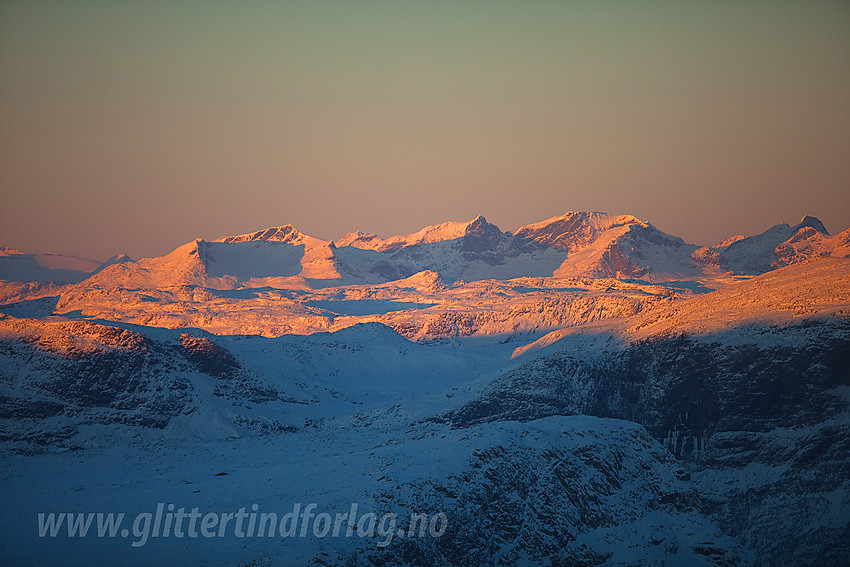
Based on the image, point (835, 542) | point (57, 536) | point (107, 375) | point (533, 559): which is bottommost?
point (835, 542)

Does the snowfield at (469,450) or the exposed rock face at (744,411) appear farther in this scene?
the exposed rock face at (744,411)

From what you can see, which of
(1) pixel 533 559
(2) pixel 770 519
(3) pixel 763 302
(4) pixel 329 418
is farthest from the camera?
(4) pixel 329 418

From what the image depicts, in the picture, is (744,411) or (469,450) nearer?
(469,450)

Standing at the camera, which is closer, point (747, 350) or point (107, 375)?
point (747, 350)

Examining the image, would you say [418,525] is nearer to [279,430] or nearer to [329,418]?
[279,430]

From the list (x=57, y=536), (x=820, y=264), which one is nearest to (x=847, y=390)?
(x=820, y=264)

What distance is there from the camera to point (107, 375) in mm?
148500

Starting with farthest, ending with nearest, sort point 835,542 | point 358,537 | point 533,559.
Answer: point 835,542 < point 533,559 < point 358,537

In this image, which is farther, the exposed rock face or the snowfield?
the exposed rock face

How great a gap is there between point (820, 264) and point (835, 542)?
82.7 m

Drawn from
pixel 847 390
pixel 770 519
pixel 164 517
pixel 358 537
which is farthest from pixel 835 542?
pixel 164 517

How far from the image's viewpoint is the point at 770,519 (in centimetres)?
10344

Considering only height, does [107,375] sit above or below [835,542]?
above

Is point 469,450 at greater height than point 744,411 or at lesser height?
greater
